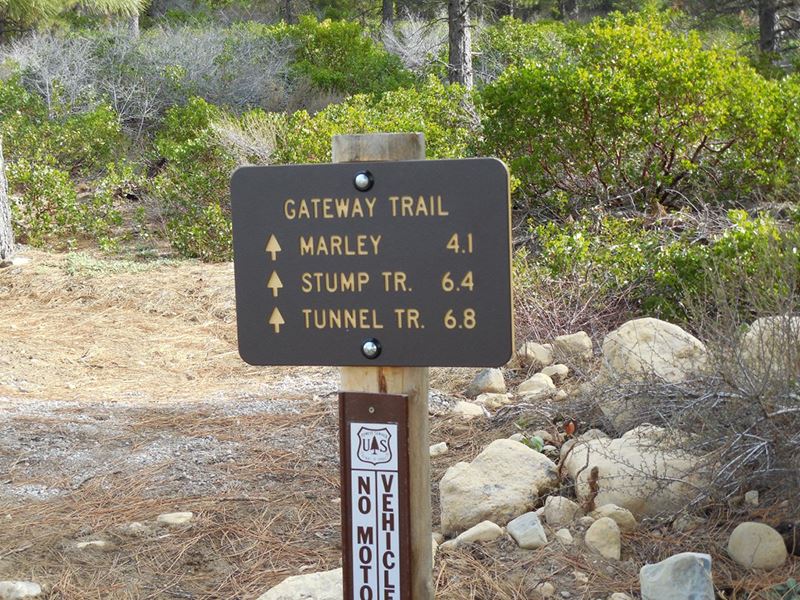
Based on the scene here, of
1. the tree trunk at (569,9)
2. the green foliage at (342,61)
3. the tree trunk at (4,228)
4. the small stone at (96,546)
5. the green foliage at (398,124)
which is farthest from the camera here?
the tree trunk at (569,9)

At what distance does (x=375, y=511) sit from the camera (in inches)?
94.7

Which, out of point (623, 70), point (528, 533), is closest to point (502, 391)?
point (528, 533)

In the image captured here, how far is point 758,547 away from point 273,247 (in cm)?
190

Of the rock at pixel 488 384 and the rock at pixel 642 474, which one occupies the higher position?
the rock at pixel 488 384

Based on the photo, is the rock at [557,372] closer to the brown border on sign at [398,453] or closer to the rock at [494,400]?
the rock at [494,400]

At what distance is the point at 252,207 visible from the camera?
2346mm

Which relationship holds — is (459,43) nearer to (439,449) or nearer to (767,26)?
(767,26)

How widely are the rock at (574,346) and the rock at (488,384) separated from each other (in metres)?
0.40

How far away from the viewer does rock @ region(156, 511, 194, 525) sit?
3793 mm

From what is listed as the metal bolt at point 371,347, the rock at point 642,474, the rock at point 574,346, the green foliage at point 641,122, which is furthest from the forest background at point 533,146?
the metal bolt at point 371,347

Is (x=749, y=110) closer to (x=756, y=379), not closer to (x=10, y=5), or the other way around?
(x=756, y=379)

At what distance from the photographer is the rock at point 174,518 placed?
379 cm

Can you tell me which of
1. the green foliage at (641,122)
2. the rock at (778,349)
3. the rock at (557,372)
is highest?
the green foliage at (641,122)

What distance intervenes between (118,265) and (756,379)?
21.6 ft
